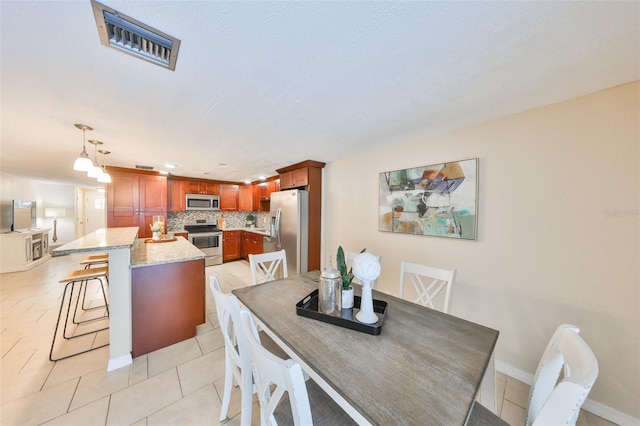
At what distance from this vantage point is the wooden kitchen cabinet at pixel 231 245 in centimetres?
530

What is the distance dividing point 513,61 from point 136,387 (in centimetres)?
336

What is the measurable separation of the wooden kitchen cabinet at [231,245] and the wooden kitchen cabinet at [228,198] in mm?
701

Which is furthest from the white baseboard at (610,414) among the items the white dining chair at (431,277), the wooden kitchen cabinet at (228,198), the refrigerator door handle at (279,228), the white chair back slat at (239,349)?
the wooden kitchen cabinet at (228,198)

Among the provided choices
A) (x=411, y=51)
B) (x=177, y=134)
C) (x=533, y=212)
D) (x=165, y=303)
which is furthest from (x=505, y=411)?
(x=177, y=134)

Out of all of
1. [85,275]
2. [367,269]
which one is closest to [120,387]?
[85,275]

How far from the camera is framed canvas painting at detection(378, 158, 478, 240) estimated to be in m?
2.02

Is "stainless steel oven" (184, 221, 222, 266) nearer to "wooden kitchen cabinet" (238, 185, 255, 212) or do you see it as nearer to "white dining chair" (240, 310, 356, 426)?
"wooden kitchen cabinet" (238, 185, 255, 212)

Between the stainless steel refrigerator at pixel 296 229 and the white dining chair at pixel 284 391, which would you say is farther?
the stainless steel refrigerator at pixel 296 229

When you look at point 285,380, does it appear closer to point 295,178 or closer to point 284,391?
point 284,391

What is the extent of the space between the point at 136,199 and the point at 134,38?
432 centimetres

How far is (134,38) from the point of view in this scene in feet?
3.48

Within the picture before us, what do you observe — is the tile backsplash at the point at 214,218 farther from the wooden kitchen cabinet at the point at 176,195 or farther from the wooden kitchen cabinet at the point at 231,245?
the wooden kitchen cabinet at the point at 231,245

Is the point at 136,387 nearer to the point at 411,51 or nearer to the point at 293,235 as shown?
the point at 293,235

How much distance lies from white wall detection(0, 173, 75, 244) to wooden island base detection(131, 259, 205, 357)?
641 cm
